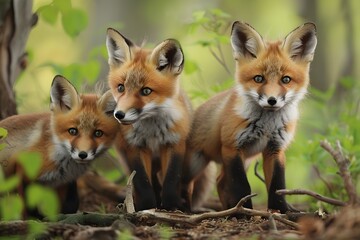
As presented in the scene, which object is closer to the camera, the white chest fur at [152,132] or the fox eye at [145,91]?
the fox eye at [145,91]

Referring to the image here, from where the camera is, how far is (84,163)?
16.8 feet

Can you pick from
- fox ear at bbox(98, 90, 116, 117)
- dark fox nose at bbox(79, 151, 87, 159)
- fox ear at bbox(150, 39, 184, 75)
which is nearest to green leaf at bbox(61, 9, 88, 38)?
fox ear at bbox(98, 90, 116, 117)

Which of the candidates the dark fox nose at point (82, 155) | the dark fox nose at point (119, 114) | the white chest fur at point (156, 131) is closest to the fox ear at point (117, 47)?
the white chest fur at point (156, 131)

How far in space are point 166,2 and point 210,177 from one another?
11294 millimetres

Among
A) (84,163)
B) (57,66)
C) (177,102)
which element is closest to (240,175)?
(177,102)

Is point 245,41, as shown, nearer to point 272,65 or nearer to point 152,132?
point 272,65

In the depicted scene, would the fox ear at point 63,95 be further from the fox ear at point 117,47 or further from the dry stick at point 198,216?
the dry stick at point 198,216

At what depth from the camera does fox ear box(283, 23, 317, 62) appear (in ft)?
15.7

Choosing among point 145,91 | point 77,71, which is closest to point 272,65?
point 145,91

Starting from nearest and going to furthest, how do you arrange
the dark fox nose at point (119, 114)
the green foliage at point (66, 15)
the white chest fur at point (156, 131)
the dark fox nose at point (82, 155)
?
the green foliage at point (66, 15) < the dark fox nose at point (119, 114) < the dark fox nose at point (82, 155) < the white chest fur at point (156, 131)

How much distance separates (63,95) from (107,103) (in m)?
0.38

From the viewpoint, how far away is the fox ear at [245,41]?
4828mm

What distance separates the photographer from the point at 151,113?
480 cm

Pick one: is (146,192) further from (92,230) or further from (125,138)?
(92,230)
